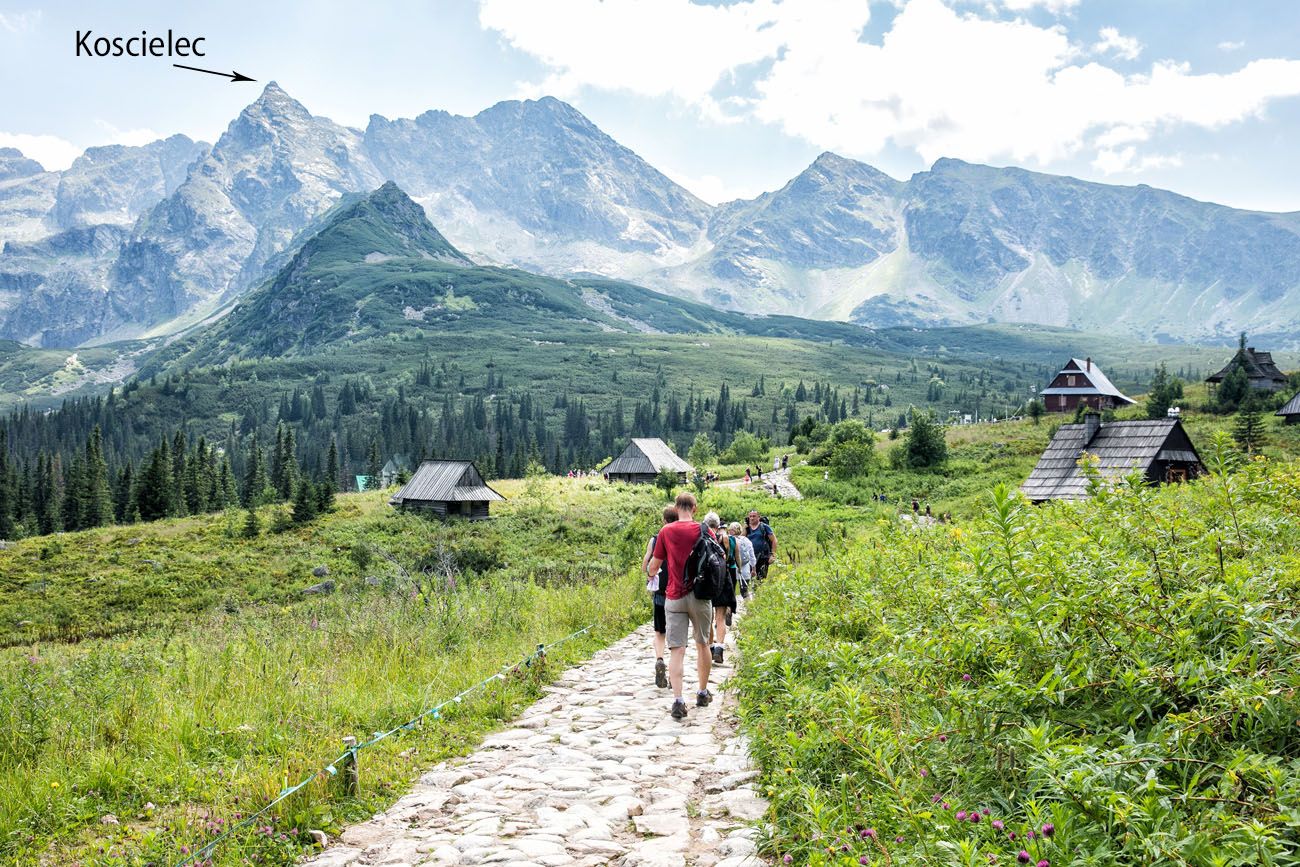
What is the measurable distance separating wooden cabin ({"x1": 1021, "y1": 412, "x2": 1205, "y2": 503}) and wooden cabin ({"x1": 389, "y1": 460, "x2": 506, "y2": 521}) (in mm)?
38888

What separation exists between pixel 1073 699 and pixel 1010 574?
784 millimetres

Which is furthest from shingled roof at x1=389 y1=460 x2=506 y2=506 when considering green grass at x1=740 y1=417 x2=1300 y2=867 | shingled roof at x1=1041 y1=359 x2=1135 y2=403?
shingled roof at x1=1041 y1=359 x2=1135 y2=403

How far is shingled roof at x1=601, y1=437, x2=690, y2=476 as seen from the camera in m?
77.7

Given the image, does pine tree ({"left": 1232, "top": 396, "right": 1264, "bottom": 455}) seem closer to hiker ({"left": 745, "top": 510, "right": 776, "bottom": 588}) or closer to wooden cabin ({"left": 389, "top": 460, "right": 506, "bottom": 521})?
hiker ({"left": 745, "top": 510, "right": 776, "bottom": 588})

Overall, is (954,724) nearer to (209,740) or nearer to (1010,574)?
(1010,574)

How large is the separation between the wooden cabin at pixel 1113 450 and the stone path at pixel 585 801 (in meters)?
34.3

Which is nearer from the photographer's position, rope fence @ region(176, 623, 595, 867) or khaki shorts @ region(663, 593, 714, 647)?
rope fence @ region(176, 623, 595, 867)

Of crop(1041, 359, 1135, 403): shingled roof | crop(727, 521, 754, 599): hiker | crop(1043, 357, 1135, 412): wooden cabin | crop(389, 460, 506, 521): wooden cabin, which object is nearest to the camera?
crop(727, 521, 754, 599): hiker

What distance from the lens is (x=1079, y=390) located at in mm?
Result: 93938

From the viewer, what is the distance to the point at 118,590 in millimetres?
48094

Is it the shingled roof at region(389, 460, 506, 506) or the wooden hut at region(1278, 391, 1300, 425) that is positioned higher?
the wooden hut at region(1278, 391, 1300, 425)

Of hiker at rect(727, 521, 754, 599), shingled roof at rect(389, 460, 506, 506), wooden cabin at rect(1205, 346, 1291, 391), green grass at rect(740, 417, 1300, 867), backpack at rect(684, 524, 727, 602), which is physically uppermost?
wooden cabin at rect(1205, 346, 1291, 391)

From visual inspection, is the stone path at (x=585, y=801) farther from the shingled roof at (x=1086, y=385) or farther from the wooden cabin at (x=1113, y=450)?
→ the shingled roof at (x=1086, y=385)

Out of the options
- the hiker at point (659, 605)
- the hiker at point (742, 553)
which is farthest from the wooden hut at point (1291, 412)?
the hiker at point (659, 605)
